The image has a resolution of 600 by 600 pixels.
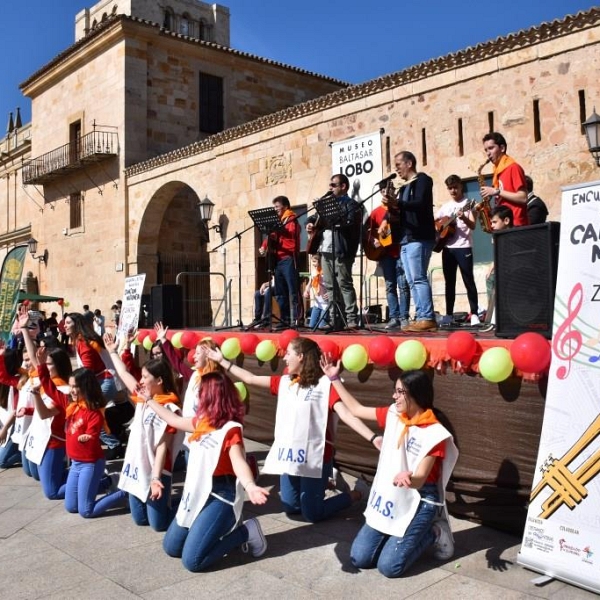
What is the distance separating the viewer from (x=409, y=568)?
356 centimetres

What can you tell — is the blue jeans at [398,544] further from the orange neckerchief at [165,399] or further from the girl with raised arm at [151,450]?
the orange neckerchief at [165,399]

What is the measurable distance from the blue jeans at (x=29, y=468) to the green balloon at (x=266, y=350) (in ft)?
7.90

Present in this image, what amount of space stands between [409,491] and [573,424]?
95 centimetres

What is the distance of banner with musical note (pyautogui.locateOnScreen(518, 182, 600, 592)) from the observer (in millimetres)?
3252

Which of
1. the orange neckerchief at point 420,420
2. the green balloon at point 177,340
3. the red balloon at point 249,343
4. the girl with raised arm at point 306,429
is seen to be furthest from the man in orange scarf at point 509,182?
the green balloon at point 177,340

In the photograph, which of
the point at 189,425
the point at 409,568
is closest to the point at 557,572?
the point at 409,568

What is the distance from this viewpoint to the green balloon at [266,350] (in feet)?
19.4

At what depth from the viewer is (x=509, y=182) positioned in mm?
5008

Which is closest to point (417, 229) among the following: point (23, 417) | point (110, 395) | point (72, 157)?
point (110, 395)

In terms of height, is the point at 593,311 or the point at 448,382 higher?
the point at 593,311

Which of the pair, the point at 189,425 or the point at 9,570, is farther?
the point at 189,425

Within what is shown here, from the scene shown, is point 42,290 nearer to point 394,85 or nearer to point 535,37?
point 394,85

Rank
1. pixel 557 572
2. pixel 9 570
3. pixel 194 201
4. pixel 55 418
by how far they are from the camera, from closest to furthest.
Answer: pixel 557 572 < pixel 9 570 < pixel 55 418 < pixel 194 201

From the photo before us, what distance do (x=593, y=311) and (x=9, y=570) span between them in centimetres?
365
